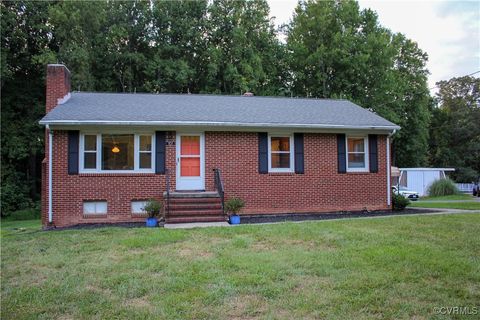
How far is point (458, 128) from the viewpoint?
44.3m

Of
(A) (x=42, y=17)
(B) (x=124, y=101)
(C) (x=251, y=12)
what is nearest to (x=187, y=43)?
(C) (x=251, y=12)

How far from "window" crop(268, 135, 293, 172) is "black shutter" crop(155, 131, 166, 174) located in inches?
138

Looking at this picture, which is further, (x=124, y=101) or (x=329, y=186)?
(x=124, y=101)

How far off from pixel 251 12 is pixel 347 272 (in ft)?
88.6

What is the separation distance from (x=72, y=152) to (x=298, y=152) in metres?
7.07

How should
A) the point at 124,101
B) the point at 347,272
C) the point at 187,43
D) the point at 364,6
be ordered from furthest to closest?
the point at 364,6, the point at 187,43, the point at 124,101, the point at 347,272

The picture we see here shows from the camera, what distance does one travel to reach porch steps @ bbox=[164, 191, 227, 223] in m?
10.4

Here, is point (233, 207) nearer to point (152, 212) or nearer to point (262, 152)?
point (152, 212)

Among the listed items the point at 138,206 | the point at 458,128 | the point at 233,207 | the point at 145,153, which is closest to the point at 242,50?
the point at 145,153

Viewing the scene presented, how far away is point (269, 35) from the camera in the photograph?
98.4ft

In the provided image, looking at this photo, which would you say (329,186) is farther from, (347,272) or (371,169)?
(347,272)

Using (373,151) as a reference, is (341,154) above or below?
below

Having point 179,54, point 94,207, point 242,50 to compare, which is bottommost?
point 94,207

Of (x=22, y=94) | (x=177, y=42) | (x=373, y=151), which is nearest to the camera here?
(x=373, y=151)
